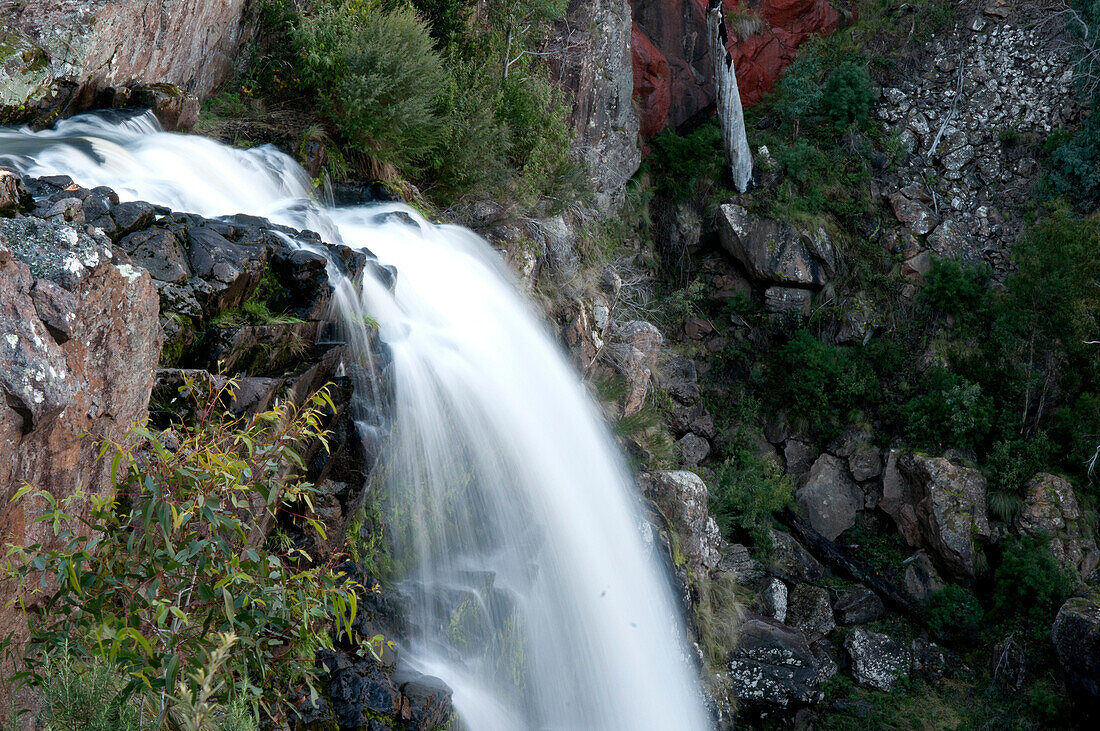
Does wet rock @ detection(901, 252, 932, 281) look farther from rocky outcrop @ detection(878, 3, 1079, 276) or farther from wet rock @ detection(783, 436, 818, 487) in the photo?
wet rock @ detection(783, 436, 818, 487)

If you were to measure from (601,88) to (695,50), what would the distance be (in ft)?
15.0

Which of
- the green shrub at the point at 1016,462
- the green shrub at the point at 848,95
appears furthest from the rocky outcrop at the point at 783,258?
the green shrub at the point at 1016,462

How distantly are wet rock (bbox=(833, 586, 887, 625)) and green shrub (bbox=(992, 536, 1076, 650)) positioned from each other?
5.47 feet

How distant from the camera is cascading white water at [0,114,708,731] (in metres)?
5.44

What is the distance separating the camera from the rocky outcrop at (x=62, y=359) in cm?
266

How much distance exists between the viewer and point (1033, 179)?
15156 millimetres

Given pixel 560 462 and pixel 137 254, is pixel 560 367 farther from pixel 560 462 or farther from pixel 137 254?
pixel 137 254

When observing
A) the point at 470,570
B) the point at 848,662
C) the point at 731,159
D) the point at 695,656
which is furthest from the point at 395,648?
the point at 731,159

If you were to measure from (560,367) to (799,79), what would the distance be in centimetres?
1092

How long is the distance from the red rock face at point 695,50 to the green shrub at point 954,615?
34.6 feet

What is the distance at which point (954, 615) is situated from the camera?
11789 mm

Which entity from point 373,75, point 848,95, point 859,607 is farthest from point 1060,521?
point 373,75

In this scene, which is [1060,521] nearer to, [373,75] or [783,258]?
[783,258]

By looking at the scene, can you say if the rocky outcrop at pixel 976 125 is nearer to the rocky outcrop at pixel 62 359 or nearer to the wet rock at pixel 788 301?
the wet rock at pixel 788 301
